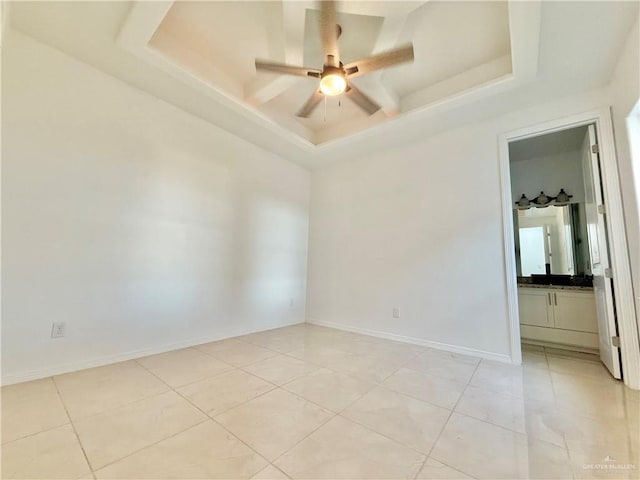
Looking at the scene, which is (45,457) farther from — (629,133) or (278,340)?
(629,133)

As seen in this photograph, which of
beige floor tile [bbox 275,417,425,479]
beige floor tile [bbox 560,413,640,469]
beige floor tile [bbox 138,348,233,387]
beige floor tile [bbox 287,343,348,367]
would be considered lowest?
beige floor tile [bbox 275,417,425,479]

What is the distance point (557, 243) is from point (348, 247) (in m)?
2.90

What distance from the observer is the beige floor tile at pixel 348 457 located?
117 centimetres

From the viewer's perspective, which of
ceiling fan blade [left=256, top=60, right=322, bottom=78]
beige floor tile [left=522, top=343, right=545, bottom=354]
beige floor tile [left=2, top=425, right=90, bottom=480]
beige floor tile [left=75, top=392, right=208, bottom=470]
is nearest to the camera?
beige floor tile [left=2, top=425, right=90, bottom=480]

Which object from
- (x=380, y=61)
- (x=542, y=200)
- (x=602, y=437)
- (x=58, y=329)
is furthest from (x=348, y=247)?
(x=58, y=329)

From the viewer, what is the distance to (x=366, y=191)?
12.8 ft

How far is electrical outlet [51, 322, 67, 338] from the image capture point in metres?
2.12

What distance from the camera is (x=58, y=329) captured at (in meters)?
2.14

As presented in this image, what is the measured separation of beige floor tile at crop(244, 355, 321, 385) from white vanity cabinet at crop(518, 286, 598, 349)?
288 cm

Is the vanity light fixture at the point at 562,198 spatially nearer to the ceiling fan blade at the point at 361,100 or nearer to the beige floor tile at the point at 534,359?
the beige floor tile at the point at 534,359

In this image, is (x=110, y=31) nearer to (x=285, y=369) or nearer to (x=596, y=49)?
(x=285, y=369)

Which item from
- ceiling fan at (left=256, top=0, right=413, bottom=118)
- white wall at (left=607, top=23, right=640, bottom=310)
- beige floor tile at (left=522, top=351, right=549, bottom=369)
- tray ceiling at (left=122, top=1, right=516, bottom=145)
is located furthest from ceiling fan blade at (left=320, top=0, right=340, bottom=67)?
beige floor tile at (left=522, top=351, right=549, bottom=369)

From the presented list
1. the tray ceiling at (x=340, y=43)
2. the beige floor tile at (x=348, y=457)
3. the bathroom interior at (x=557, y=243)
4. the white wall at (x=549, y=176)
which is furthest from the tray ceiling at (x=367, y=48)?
the beige floor tile at (x=348, y=457)

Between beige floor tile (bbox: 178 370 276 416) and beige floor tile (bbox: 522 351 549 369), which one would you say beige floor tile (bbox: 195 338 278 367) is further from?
beige floor tile (bbox: 522 351 549 369)
